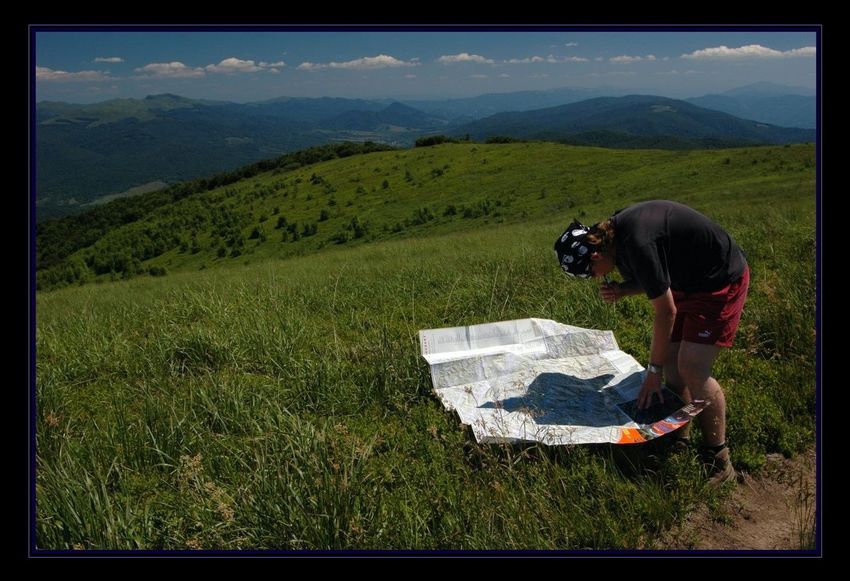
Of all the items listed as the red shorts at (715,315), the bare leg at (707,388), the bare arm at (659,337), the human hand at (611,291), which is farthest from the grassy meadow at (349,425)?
the human hand at (611,291)

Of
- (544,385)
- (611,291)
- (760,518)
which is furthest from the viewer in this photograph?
(544,385)

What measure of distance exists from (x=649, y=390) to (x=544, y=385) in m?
0.81

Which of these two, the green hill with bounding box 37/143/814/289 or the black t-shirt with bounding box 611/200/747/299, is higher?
the green hill with bounding box 37/143/814/289

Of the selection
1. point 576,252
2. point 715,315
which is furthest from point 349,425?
point 715,315

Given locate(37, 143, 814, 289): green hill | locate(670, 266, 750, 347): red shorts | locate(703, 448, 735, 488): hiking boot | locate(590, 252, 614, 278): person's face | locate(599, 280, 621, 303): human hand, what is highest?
locate(37, 143, 814, 289): green hill

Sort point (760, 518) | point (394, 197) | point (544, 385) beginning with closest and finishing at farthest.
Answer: point (760, 518) → point (544, 385) → point (394, 197)

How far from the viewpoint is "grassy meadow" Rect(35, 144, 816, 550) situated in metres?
2.66

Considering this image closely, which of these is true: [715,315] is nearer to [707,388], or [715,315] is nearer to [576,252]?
[707,388]

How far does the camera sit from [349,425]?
12.1 feet

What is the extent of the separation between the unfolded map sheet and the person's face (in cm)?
97

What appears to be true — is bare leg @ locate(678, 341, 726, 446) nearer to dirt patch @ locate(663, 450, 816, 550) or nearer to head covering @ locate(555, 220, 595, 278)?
dirt patch @ locate(663, 450, 816, 550)

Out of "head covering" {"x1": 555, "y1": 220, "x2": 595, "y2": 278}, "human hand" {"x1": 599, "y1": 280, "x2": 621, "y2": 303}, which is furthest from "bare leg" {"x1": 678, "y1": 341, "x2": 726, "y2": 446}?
"head covering" {"x1": 555, "y1": 220, "x2": 595, "y2": 278}

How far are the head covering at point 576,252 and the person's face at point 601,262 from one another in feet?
0.06
